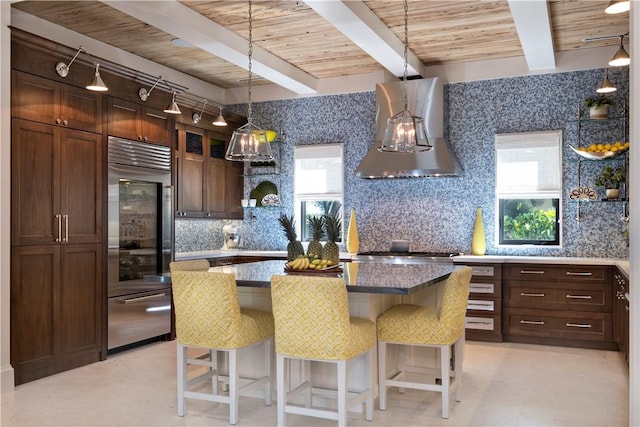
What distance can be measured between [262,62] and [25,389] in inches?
135

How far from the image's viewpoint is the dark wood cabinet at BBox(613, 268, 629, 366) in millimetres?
4324

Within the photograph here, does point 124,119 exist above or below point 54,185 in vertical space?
above

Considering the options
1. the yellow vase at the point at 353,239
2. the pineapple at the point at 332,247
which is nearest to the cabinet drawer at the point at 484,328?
the yellow vase at the point at 353,239

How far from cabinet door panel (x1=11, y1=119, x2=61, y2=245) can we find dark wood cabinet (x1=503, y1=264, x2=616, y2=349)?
4063 mm

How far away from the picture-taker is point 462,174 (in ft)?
20.3

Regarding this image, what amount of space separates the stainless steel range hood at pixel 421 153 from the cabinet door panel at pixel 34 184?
304 cm

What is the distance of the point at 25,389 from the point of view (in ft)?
13.2

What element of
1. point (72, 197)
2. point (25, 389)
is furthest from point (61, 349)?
point (72, 197)

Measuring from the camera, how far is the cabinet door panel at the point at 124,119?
5.02 metres

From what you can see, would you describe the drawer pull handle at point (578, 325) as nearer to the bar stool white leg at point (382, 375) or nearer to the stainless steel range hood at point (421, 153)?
the stainless steel range hood at point (421, 153)

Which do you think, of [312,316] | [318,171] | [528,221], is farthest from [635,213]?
[318,171]

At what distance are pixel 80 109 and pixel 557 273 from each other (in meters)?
4.44

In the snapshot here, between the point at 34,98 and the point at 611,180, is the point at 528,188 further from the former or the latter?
the point at 34,98

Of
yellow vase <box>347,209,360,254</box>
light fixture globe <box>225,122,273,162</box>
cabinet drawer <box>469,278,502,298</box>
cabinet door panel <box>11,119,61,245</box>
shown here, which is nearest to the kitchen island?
light fixture globe <box>225,122,273,162</box>
